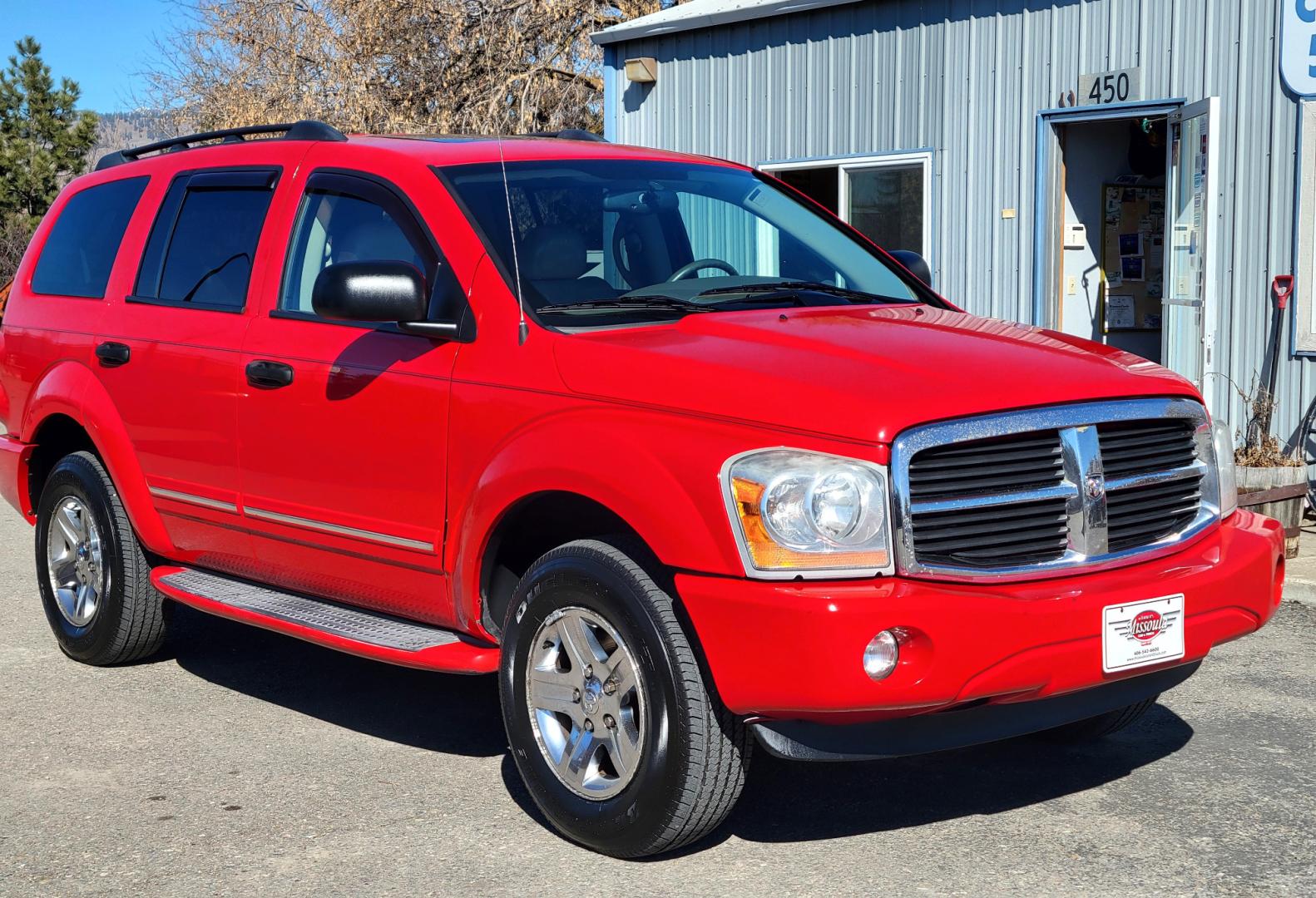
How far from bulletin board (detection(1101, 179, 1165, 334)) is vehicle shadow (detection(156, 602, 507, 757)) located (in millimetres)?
7714

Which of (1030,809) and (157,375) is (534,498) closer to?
(1030,809)

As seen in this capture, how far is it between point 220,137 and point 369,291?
2533mm

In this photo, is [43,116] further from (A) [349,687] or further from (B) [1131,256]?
(A) [349,687]

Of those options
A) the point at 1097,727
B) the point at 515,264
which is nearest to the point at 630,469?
the point at 515,264

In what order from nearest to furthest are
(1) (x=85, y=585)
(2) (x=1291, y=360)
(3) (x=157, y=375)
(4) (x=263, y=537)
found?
(4) (x=263, y=537) < (3) (x=157, y=375) < (1) (x=85, y=585) < (2) (x=1291, y=360)

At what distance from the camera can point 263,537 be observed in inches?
209

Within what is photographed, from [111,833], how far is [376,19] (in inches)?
769

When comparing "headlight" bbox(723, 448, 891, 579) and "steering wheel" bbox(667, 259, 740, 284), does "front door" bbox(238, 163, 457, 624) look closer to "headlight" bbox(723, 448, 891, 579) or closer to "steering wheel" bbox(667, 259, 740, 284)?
"steering wheel" bbox(667, 259, 740, 284)

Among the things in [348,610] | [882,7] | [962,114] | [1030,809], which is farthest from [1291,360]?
[348,610]

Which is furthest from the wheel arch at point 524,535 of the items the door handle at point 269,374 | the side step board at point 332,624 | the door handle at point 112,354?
the door handle at point 112,354

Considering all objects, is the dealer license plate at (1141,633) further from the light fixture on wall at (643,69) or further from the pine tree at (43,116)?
the pine tree at (43,116)

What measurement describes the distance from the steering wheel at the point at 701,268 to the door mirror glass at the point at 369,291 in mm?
898

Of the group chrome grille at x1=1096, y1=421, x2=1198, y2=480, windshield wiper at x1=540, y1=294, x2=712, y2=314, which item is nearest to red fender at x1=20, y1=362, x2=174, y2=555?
windshield wiper at x1=540, y1=294, x2=712, y2=314

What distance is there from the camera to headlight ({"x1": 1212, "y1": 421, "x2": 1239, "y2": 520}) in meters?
4.37
